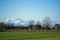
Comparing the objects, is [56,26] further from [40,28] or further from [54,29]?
[40,28]

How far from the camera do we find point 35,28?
1271 inches

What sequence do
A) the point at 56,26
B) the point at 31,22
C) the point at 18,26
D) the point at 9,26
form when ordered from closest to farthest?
the point at 56,26, the point at 9,26, the point at 18,26, the point at 31,22

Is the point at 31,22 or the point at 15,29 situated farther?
the point at 31,22

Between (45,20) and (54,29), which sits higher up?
(45,20)

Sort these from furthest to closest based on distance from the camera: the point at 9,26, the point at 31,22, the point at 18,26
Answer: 1. the point at 31,22
2. the point at 18,26
3. the point at 9,26

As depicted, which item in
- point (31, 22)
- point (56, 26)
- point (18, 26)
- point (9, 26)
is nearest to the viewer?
point (56, 26)

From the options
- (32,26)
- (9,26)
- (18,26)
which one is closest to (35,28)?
(32,26)

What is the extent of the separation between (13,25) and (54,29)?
8.73 meters

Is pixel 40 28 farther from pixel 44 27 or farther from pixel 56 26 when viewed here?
pixel 56 26

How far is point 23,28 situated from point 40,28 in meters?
3.94

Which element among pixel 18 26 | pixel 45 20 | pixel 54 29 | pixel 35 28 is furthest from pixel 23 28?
pixel 54 29

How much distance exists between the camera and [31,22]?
33.2 metres

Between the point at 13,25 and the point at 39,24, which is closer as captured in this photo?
the point at 13,25

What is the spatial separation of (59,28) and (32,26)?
9.56 meters
